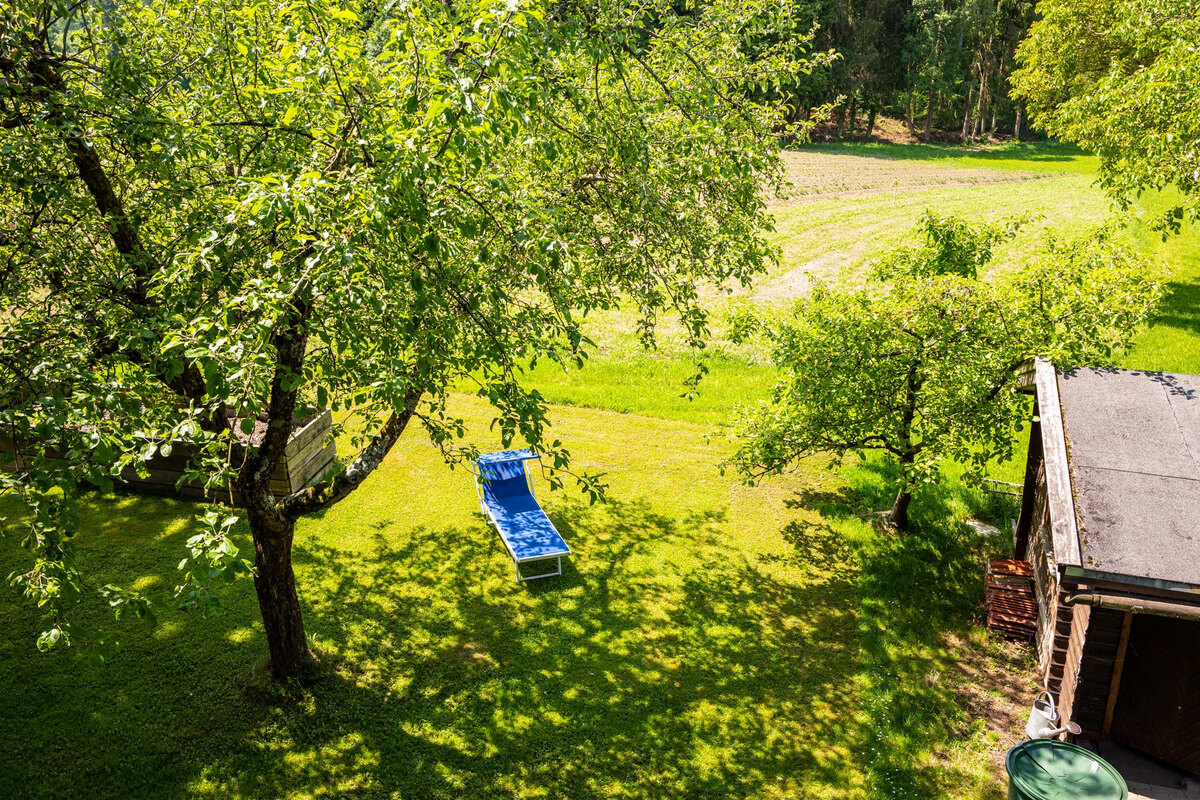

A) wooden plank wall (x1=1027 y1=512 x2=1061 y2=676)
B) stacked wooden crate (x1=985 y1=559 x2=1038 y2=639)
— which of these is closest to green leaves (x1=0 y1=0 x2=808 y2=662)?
wooden plank wall (x1=1027 y1=512 x2=1061 y2=676)

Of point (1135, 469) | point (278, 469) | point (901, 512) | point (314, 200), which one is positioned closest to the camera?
point (314, 200)

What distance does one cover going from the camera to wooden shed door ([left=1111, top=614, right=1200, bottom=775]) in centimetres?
667

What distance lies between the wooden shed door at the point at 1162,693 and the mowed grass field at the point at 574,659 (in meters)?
0.93

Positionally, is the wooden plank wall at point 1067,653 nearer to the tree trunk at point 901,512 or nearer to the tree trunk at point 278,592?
A: the tree trunk at point 901,512

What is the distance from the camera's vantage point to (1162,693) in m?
7.02

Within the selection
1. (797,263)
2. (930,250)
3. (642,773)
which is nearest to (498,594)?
(642,773)

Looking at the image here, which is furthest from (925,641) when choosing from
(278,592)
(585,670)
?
(278,592)

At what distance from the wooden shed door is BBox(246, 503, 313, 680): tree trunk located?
7.57 metres

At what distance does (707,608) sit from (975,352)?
4.26 m

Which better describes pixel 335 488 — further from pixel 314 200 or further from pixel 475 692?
pixel 314 200

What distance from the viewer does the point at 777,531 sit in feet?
36.1

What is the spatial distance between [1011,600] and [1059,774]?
314cm

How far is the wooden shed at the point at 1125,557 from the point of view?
6004 millimetres

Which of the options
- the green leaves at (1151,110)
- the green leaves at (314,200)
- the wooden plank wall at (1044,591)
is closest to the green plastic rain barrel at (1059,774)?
the wooden plank wall at (1044,591)
